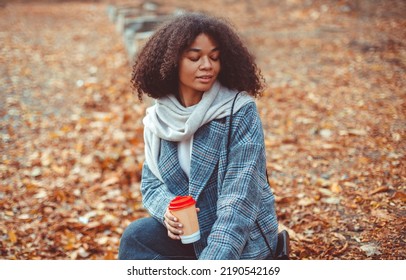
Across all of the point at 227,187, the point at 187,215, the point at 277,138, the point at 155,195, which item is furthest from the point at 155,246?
the point at 277,138

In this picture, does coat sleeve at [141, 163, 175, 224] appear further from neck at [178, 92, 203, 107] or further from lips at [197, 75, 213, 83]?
lips at [197, 75, 213, 83]

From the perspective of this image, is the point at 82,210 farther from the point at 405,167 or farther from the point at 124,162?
the point at 405,167

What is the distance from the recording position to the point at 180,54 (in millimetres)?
1787

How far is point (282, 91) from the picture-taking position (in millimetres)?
4656

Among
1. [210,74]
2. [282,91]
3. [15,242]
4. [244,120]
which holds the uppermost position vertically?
[210,74]

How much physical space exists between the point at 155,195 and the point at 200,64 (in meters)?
0.62

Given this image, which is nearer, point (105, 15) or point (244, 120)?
point (244, 120)

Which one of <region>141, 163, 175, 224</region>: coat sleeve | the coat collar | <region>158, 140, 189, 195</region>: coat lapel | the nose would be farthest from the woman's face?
<region>141, 163, 175, 224</region>: coat sleeve

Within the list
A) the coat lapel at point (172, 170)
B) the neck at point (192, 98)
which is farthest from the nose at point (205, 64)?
the coat lapel at point (172, 170)

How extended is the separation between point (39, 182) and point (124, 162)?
69 cm

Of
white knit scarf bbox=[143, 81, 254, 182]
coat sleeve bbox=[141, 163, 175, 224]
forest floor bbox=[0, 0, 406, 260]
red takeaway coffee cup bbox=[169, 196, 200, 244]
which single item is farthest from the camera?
forest floor bbox=[0, 0, 406, 260]

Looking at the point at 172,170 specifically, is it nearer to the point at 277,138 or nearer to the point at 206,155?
the point at 206,155

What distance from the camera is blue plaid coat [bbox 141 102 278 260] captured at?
162cm
